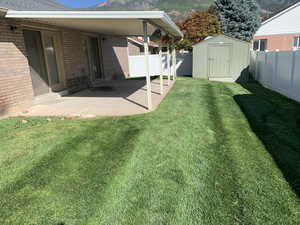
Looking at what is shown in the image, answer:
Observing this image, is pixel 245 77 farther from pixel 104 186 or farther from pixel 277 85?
pixel 104 186

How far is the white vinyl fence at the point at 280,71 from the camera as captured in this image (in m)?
7.18

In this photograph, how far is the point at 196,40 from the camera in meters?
20.3

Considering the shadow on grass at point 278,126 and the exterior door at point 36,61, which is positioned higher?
the exterior door at point 36,61

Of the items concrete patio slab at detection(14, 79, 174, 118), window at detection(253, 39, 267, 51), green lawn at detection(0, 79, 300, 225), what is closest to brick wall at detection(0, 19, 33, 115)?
concrete patio slab at detection(14, 79, 174, 118)

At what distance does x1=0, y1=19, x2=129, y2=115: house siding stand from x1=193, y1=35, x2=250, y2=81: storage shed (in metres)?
6.43

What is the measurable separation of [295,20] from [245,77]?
12.9m

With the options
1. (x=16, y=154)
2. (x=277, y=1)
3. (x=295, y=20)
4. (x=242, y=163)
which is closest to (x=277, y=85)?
(x=242, y=163)

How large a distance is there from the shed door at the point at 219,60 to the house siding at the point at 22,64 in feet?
22.2

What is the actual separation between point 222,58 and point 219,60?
19 cm

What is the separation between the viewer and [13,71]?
615 centimetres

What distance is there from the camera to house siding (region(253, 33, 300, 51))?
2094 cm

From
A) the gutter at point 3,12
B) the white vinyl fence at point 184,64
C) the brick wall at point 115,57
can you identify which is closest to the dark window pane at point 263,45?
the white vinyl fence at point 184,64

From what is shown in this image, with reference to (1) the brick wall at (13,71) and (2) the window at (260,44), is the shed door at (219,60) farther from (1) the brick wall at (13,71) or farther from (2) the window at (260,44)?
(2) the window at (260,44)

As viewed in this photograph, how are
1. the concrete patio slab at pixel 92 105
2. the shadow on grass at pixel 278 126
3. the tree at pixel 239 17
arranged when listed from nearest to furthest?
1. the shadow on grass at pixel 278 126
2. the concrete patio slab at pixel 92 105
3. the tree at pixel 239 17
